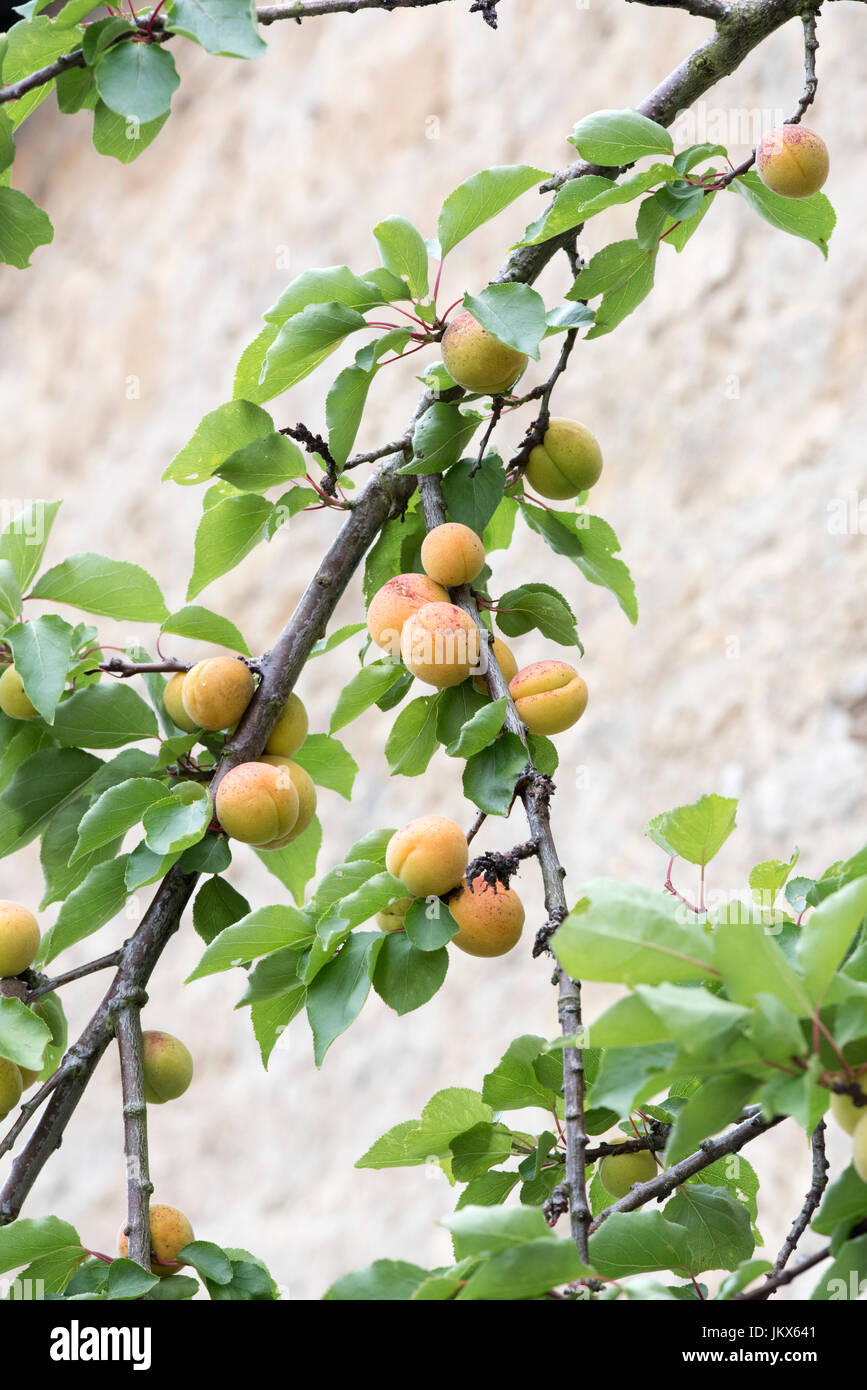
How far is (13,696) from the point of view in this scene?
0.79m

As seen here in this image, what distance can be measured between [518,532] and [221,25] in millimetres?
2330

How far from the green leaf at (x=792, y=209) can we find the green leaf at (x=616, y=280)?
7cm

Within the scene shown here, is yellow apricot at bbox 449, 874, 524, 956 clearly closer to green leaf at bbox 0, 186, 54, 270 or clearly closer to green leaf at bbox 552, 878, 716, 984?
green leaf at bbox 552, 878, 716, 984

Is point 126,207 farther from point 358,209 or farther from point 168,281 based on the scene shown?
point 358,209

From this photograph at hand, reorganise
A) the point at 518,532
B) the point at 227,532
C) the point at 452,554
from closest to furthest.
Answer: the point at 452,554, the point at 227,532, the point at 518,532

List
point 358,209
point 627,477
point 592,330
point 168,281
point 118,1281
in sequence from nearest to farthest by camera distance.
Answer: point 118,1281, point 592,330, point 627,477, point 358,209, point 168,281

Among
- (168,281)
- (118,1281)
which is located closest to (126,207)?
(168,281)

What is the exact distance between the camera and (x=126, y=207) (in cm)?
424

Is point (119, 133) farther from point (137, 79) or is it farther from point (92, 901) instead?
point (92, 901)

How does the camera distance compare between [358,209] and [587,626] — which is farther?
[358,209]

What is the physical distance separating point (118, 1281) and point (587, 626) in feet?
7.41

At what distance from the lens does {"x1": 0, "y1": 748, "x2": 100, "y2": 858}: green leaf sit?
79 centimetres

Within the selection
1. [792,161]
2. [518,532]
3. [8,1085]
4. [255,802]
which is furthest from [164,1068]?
[518,532]

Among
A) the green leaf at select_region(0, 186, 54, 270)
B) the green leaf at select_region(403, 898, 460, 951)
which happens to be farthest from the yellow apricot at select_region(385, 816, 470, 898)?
the green leaf at select_region(0, 186, 54, 270)
